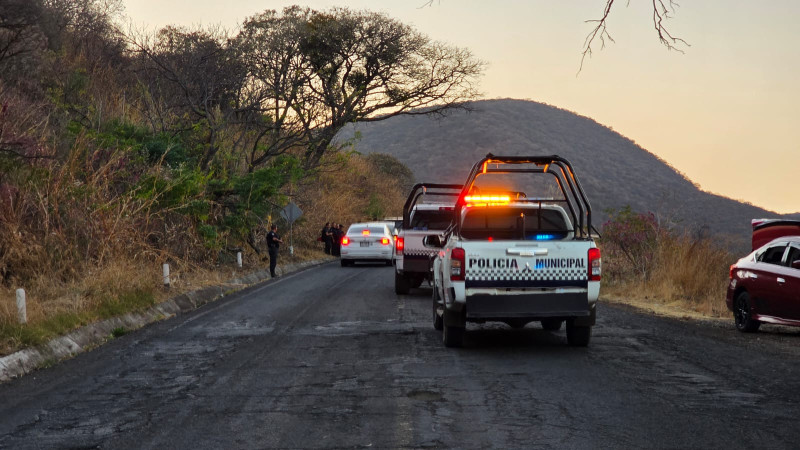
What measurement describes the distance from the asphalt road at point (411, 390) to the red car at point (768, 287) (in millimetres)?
376

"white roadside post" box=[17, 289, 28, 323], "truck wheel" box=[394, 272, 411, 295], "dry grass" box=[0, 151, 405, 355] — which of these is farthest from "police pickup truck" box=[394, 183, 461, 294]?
"white roadside post" box=[17, 289, 28, 323]

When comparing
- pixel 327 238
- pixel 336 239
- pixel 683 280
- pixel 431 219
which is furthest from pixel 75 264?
pixel 336 239

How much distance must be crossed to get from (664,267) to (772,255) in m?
7.53

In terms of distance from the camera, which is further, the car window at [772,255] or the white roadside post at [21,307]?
the car window at [772,255]

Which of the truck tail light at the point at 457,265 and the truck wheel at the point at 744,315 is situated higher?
the truck tail light at the point at 457,265

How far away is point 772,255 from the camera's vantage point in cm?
1423

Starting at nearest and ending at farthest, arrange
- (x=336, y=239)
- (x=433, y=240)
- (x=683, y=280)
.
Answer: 1. (x=433, y=240)
2. (x=683, y=280)
3. (x=336, y=239)

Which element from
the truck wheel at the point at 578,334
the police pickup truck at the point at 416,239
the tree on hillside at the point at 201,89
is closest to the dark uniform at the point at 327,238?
the tree on hillside at the point at 201,89

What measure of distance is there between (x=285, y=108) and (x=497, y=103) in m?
123

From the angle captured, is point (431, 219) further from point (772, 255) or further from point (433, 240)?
point (772, 255)

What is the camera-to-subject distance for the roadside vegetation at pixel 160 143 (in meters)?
16.2

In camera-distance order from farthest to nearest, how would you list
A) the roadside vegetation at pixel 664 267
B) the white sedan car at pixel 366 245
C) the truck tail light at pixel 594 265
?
the white sedan car at pixel 366 245 → the roadside vegetation at pixel 664 267 → the truck tail light at pixel 594 265

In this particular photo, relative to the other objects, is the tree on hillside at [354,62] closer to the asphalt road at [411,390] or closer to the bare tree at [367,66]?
the bare tree at [367,66]

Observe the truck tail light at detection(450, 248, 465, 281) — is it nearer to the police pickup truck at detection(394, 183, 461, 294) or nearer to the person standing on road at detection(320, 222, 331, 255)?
the police pickup truck at detection(394, 183, 461, 294)
